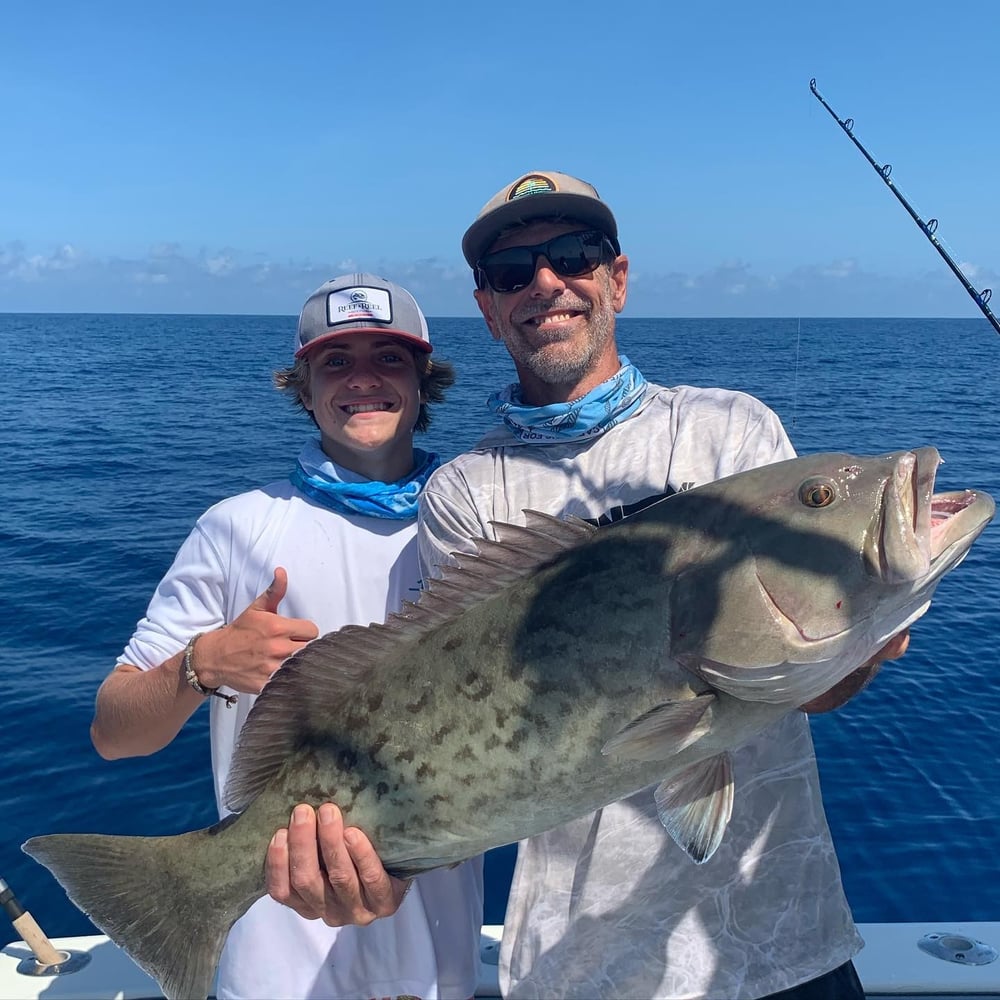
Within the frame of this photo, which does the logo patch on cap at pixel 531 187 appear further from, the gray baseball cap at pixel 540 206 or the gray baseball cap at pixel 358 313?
the gray baseball cap at pixel 358 313

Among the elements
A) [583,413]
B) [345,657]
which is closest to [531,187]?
[583,413]

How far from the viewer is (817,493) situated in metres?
2.12

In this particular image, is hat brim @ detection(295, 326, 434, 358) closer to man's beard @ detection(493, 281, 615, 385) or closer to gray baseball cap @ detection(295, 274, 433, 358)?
gray baseball cap @ detection(295, 274, 433, 358)

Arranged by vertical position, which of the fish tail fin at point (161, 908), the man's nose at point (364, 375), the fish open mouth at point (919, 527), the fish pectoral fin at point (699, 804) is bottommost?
the fish tail fin at point (161, 908)

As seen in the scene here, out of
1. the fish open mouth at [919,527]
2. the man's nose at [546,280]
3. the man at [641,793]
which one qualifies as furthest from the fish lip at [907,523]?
the man's nose at [546,280]

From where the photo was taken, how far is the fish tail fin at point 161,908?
8.30 feet

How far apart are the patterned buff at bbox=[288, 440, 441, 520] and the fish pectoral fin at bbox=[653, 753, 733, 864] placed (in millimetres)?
1302

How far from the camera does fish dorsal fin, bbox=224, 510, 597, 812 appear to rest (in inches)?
95.9

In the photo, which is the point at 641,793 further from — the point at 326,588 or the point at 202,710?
the point at 202,710

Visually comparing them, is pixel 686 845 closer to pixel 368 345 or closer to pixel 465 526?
pixel 465 526

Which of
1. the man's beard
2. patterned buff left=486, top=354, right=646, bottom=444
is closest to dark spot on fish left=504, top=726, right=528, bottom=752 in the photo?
patterned buff left=486, top=354, right=646, bottom=444

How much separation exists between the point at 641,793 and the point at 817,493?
1085 mm

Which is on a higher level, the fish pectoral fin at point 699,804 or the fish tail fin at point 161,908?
the fish pectoral fin at point 699,804

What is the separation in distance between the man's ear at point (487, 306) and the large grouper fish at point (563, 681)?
941 mm
